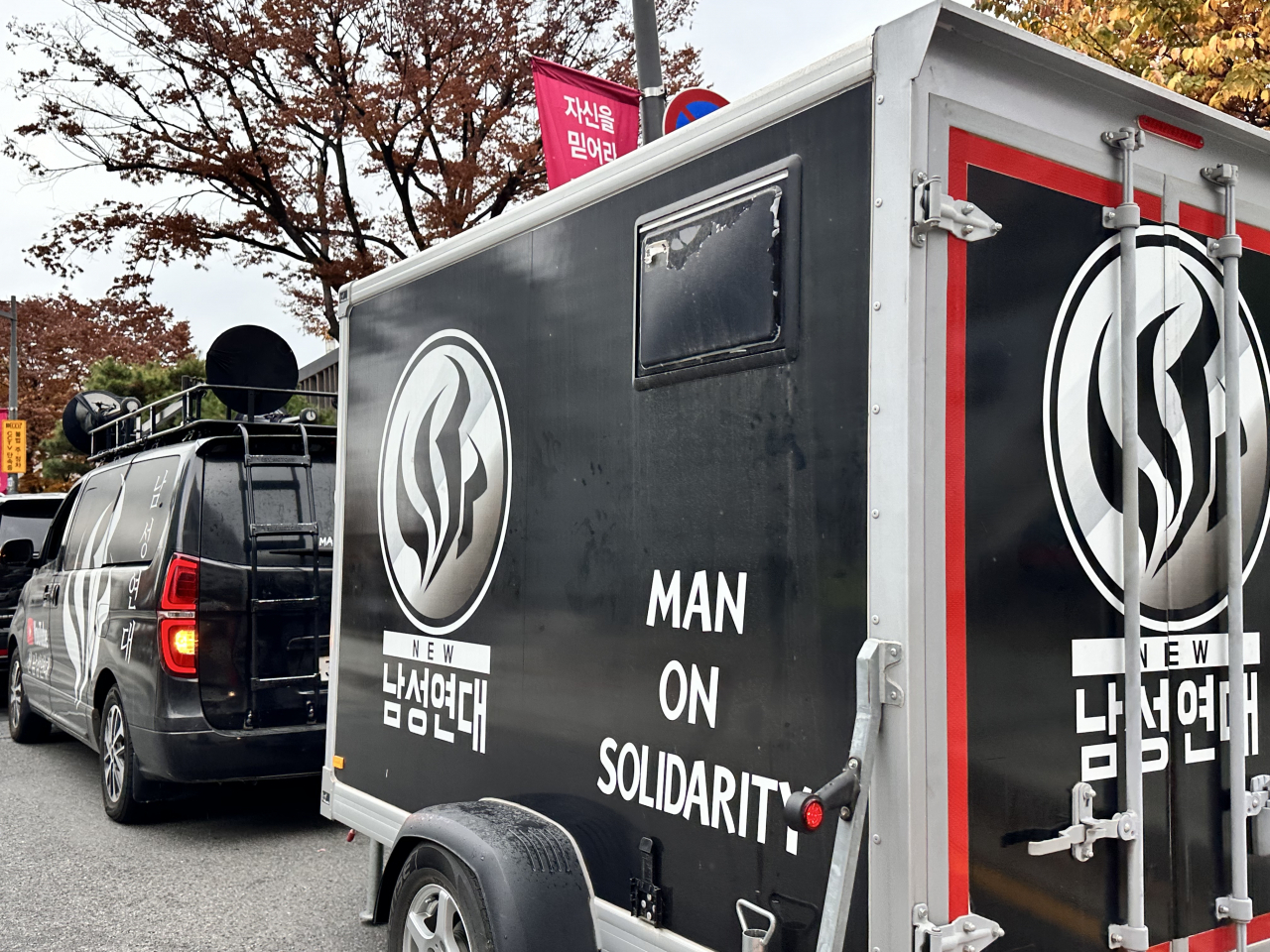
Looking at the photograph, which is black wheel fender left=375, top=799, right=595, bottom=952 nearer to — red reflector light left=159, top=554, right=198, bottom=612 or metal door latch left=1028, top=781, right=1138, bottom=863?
metal door latch left=1028, top=781, right=1138, bottom=863

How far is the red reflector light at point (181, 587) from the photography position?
600 centimetres

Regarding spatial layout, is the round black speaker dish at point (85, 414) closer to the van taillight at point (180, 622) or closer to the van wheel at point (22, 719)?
the van wheel at point (22, 719)

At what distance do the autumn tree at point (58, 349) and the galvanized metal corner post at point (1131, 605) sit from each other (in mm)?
36537

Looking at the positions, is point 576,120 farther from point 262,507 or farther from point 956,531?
point 956,531

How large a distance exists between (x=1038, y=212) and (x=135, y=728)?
5.53 metres

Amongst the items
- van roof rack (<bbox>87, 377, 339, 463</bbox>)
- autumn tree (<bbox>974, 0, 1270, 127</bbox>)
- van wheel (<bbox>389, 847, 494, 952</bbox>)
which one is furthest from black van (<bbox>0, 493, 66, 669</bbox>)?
autumn tree (<bbox>974, 0, 1270, 127</bbox>)

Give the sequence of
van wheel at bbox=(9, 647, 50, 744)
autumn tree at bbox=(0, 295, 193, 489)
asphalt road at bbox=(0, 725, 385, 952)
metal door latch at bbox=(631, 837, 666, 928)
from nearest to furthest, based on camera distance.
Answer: metal door latch at bbox=(631, 837, 666, 928) → asphalt road at bbox=(0, 725, 385, 952) → van wheel at bbox=(9, 647, 50, 744) → autumn tree at bbox=(0, 295, 193, 489)

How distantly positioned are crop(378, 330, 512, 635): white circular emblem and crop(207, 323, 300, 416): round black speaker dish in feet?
11.0

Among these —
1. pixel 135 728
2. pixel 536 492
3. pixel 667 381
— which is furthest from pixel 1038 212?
pixel 135 728

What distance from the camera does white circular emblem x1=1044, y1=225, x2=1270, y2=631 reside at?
2580 millimetres

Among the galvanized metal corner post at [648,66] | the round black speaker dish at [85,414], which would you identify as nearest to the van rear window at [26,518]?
the round black speaker dish at [85,414]

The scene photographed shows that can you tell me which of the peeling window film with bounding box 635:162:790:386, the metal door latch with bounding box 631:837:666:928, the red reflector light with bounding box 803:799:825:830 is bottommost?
the metal door latch with bounding box 631:837:666:928

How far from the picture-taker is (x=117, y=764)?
665 cm

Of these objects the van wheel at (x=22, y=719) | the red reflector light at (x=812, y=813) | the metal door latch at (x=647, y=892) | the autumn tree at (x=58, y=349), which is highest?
the autumn tree at (x=58, y=349)
